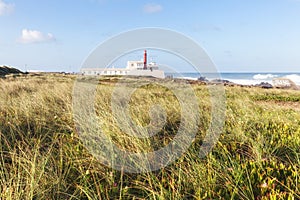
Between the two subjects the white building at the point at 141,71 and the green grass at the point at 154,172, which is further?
the white building at the point at 141,71

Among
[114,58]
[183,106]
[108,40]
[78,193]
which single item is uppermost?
[108,40]

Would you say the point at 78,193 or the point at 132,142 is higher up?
the point at 132,142

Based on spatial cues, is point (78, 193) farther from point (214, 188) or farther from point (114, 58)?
point (114, 58)

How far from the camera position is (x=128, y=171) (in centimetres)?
238

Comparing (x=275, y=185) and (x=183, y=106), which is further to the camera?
(x=183, y=106)

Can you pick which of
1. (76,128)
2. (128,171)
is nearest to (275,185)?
(128,171)

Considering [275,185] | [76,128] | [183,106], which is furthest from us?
[183,106]

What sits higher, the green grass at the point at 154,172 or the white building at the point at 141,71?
the white building at the point at 141,71

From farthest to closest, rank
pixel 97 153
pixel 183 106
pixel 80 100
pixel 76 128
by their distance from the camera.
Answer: pixel 80 100
pixel 183 106
pixel 76 128
pixel 97 153

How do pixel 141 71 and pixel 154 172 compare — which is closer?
pixel 154 172

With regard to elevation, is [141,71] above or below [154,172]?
above

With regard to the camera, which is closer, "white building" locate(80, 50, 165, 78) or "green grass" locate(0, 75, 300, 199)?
"green grass" locate(0, 75, 300, 199)

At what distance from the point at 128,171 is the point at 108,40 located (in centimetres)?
342

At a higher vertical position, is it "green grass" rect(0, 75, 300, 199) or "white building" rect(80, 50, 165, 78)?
"white building" rect(80, 50, 165, 78)
